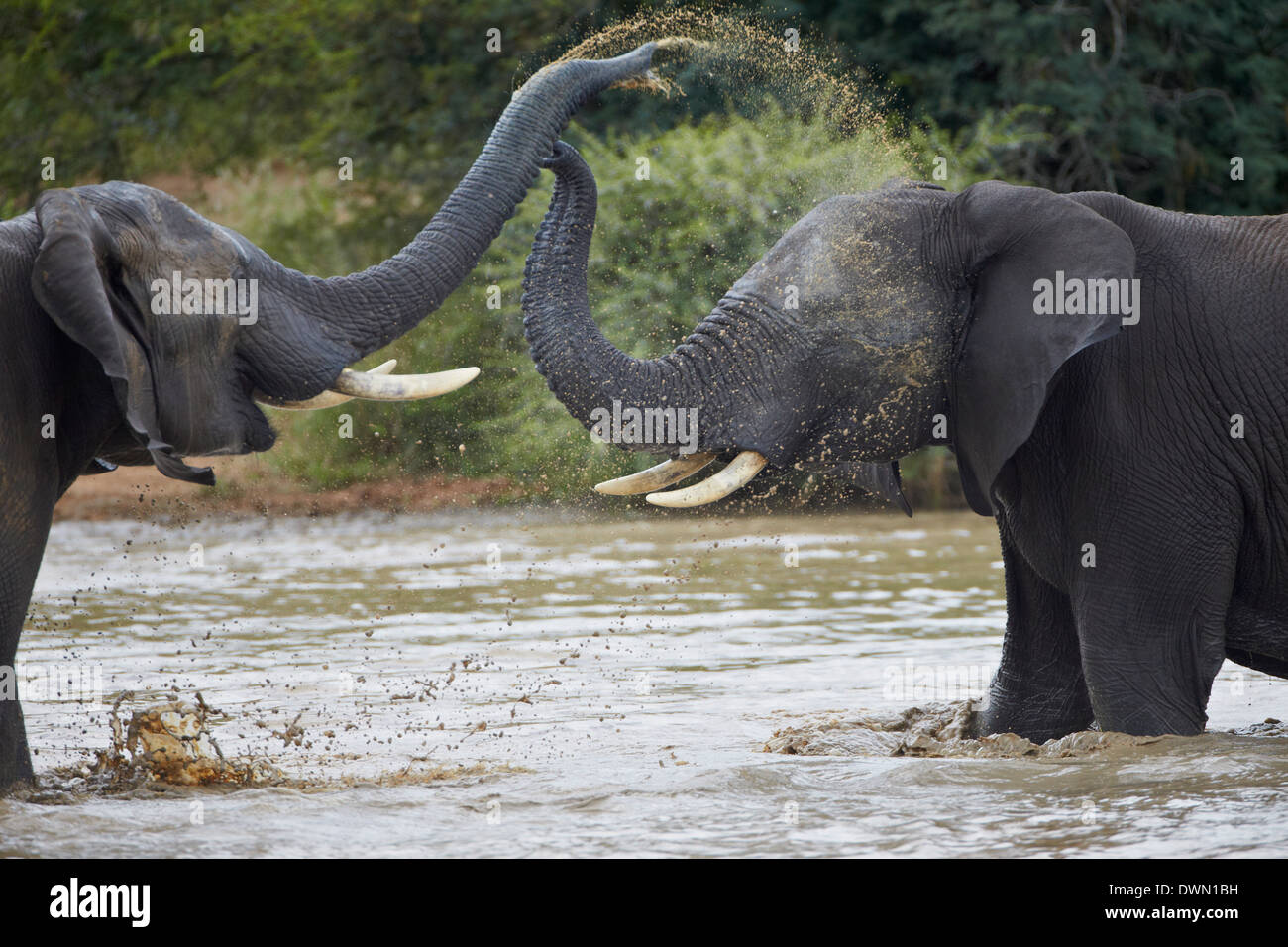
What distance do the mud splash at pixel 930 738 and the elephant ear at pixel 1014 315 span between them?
3.40 ft

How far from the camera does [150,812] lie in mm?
6008

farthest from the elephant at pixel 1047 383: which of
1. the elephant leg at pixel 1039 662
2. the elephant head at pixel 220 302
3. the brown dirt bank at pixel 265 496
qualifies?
the brown dirt bank at pixel 265 496

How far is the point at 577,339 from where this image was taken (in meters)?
6.31

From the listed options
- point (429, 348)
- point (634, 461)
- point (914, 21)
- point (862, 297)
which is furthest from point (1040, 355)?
point (914, 21)

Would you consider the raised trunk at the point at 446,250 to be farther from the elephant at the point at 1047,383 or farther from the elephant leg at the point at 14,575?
the elephant leg at the point at 14,575

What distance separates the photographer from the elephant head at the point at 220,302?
5402 mm

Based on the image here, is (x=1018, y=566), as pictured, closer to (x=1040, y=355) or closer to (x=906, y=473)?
(x=1040, y=355)

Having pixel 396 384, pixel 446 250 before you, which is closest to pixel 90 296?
pixel 396 384

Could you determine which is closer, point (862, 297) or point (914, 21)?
point (862, 297)

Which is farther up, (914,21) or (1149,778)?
(914,21)

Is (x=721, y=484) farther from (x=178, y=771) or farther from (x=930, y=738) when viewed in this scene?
(x=178, y=771)

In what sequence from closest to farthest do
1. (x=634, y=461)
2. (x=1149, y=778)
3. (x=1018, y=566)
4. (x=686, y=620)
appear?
(x=1149, y=778) → (x=1018, y=566) → (x=686, y=620) → (x=634, y=461)

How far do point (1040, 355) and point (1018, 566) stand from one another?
1.23m

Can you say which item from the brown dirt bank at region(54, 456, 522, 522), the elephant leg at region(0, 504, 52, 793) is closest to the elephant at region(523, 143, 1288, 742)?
the elephant leg at region(0, 504, 52, 793)
